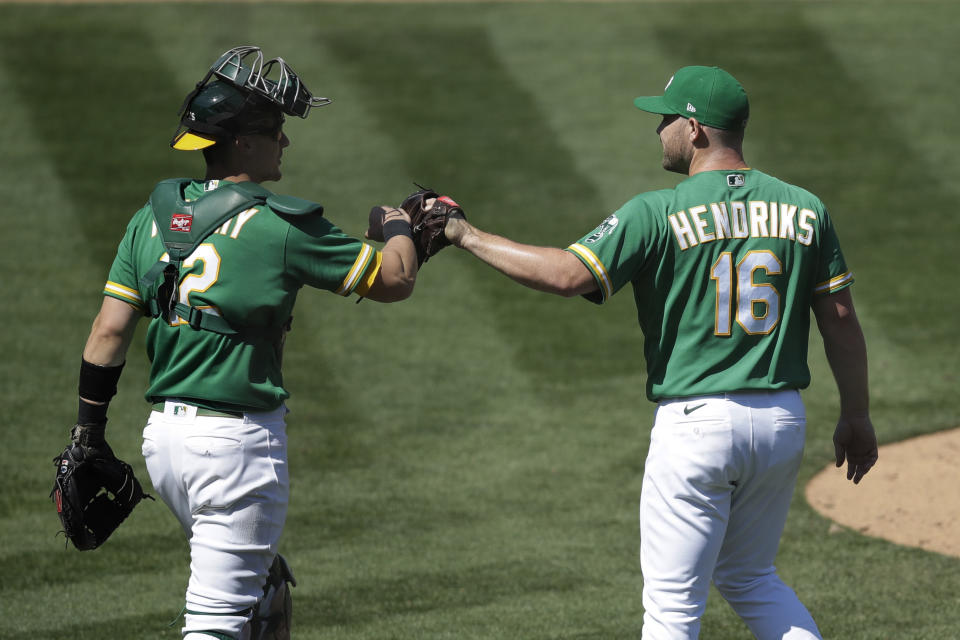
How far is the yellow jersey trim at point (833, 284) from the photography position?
4059 mm

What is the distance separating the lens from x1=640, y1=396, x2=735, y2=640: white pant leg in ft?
12.4

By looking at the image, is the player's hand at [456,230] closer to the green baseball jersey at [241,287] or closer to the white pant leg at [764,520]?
the green baseball jersey at [241,287]

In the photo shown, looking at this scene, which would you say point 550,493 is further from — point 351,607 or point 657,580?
point 657,580

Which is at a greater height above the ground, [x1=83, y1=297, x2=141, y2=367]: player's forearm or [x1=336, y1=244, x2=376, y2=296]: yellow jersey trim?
[x1=336, y1=244, x2=376, y2=296]: yellow jersey trim

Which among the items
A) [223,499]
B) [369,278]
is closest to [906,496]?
[369,278]

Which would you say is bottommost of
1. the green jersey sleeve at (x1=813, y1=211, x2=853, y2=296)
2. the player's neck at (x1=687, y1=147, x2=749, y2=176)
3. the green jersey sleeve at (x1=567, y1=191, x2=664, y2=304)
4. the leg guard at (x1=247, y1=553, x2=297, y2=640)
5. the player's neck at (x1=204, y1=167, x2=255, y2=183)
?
the leg guard at (x1=247, y1=553, x2=297, y2=640)

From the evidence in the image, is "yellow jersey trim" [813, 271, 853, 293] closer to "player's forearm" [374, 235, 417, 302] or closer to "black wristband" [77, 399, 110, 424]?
"player's forearm" [374, 235, 417, 302]

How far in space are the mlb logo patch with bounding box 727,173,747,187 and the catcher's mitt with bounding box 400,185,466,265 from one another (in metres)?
0.91

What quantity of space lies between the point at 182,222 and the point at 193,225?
1.7 inches

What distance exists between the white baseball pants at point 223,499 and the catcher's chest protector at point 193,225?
0.95ft

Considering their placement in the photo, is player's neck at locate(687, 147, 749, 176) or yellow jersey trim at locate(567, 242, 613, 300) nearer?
yellow jersey trim at locate(567, 242, 613, 300)

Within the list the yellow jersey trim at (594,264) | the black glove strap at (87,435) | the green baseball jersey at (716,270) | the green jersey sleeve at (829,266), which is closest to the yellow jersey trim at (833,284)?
the green jersey sleeve at (829,266)


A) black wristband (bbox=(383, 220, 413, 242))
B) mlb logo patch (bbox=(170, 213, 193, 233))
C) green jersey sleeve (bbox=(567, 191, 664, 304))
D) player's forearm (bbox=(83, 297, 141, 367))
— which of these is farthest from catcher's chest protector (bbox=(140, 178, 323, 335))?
green jersey sleeve (bbox=(567, 191, 664, 304))

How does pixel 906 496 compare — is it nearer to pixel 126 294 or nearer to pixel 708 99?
pixel 708 99
